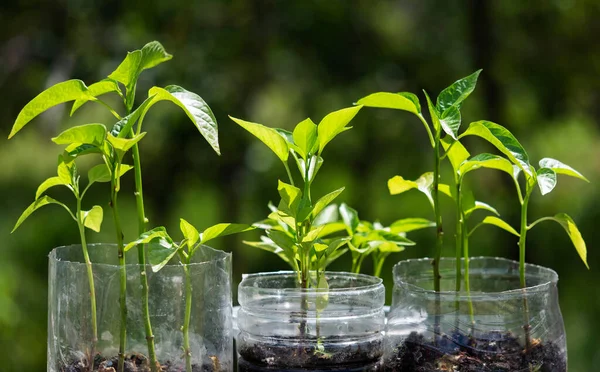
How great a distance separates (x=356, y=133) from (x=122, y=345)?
193 cm

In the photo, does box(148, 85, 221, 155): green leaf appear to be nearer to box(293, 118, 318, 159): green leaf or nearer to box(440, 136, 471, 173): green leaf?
box(293, 118, 318, 159): green leaf

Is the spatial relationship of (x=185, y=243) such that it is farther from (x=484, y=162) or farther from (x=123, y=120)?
(x=484, y=162)

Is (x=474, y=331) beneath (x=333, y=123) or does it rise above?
beneath

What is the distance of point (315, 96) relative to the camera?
236 cm

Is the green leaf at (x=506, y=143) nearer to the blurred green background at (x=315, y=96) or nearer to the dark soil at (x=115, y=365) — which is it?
the dark soil at (x=115, y=365)

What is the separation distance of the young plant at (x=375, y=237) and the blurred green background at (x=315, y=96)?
1.51 meters

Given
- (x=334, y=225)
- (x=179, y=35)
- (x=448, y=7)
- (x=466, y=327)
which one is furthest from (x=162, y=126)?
(x=466, y=327)

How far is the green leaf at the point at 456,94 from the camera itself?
21.7 inches

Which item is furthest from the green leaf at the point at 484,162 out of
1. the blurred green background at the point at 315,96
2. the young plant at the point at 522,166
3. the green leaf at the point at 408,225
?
the blurred green background at the point at 315,96

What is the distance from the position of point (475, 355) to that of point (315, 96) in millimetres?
1875

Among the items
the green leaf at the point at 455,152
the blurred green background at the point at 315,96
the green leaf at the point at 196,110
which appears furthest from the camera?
the blurred green background at the point at 315,96

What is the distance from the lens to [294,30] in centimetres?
243

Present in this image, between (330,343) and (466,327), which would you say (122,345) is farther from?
(466,327)

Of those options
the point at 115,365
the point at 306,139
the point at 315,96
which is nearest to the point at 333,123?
the point at 306,139
